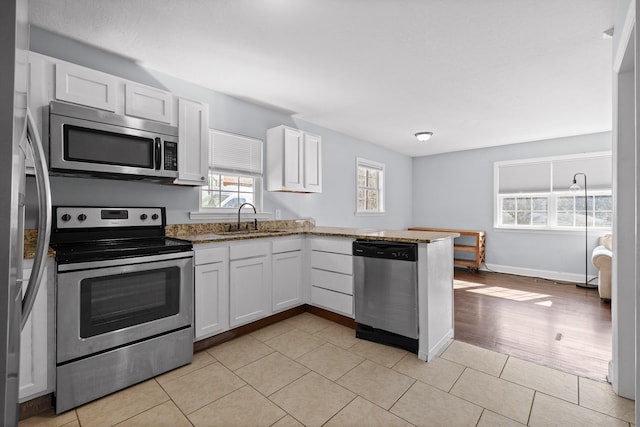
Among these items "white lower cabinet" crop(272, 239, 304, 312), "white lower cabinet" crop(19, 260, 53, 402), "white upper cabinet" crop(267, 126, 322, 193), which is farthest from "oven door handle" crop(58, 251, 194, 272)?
"white upper cabinet" crop(267, 126, 322, 193)

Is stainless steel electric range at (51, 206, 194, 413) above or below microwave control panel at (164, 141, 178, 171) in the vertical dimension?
below

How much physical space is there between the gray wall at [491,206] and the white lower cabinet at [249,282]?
487 cm

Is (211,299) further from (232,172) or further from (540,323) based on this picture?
(540,323)

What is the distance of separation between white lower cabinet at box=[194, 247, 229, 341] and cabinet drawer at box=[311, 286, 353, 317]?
995 millimetres

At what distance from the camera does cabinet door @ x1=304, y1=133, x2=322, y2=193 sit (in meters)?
3.90

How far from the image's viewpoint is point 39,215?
1.02 meters

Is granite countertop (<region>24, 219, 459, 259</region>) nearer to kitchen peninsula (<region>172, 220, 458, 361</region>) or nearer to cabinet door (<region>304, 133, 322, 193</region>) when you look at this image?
kitchen peninsula (<region>172, 220, 458, 361</region>)

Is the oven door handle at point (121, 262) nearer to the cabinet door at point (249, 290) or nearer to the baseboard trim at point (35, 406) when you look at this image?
the cabinet door at point (249, 290)

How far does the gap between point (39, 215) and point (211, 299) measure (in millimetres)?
1749

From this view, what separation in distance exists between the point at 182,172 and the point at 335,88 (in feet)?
5.91

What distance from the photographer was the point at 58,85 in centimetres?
211

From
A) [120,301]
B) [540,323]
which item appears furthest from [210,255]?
[540,323]

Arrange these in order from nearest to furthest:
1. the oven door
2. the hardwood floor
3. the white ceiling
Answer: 1. the oven door
2. the white ceiling
3. the hardwood floor

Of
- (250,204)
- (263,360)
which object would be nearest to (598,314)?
(263,360)
